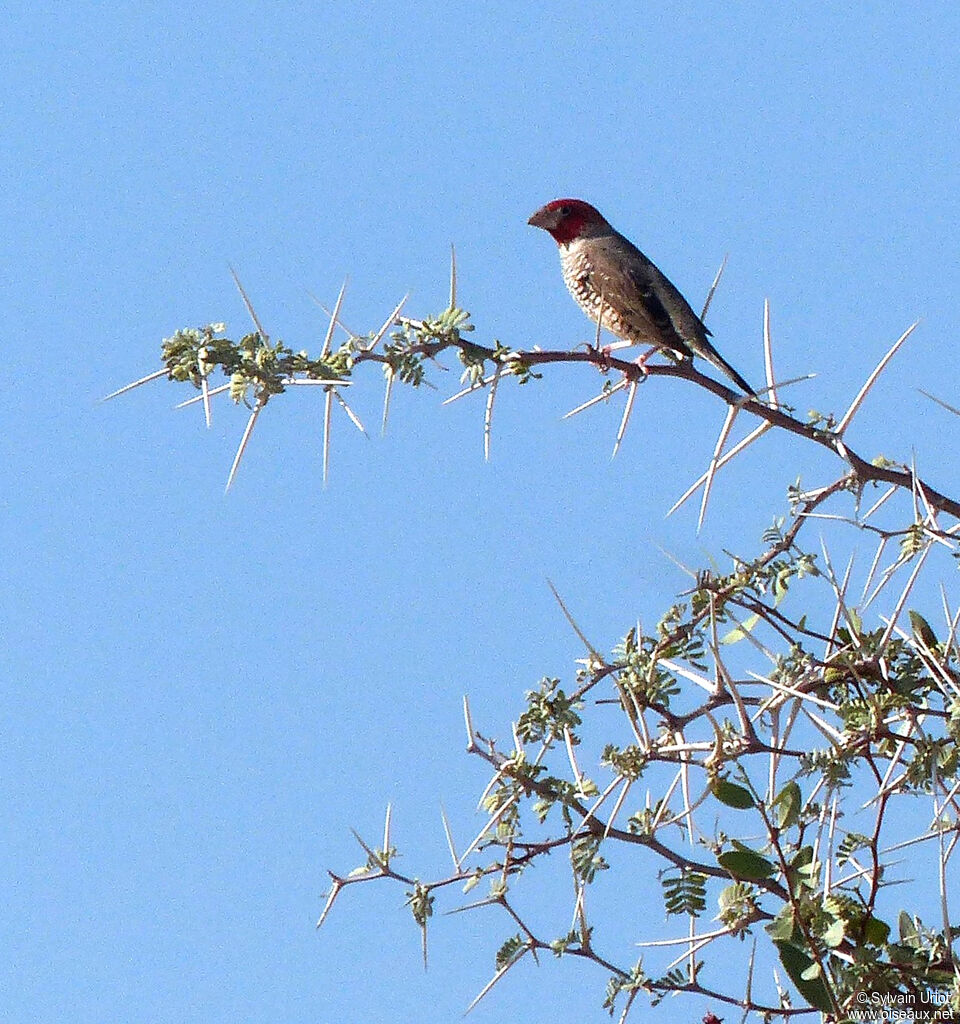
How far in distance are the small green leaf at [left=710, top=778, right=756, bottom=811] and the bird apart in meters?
3.14

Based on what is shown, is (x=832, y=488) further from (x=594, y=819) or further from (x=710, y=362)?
(x=710, y=362)

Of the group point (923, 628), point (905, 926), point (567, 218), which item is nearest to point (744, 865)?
point (905, 926)

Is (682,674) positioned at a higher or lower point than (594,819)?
higher

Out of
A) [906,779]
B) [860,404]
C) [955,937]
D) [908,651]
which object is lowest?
[955,937]

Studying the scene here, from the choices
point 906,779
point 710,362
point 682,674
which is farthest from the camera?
point 710,362

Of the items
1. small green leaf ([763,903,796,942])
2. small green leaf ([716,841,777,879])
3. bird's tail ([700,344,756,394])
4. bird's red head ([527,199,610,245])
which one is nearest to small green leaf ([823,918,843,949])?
small green leaf ([763,903,796,942])

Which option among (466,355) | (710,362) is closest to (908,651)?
(466,355)

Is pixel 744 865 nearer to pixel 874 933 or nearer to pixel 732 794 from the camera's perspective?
pixel 732 794

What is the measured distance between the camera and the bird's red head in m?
8.34

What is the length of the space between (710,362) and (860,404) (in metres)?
2.70

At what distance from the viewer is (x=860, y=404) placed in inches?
150

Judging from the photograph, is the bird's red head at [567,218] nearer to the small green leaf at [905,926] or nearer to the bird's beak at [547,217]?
the bird's beak at [547,217]

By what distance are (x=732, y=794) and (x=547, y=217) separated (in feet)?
18.4

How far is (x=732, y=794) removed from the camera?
3395mm
